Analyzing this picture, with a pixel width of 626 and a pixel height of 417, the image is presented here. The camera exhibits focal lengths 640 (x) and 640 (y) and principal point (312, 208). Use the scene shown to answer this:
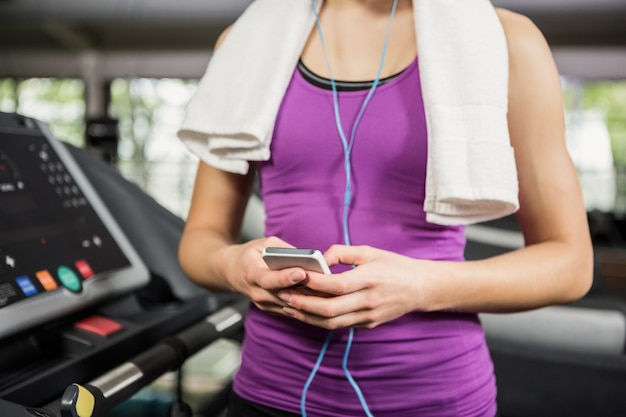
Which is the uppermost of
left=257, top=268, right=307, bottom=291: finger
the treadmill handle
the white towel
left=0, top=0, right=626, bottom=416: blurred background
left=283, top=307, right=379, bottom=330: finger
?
the white towel

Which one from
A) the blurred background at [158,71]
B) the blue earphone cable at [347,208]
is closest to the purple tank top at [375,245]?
the blue earphone cable at [347,208]

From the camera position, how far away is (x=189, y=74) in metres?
8.40

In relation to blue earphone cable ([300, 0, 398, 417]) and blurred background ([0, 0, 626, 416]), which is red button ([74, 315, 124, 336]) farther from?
blurred background ([0, 0, 626, 416])

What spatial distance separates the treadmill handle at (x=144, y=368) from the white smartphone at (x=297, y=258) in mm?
229

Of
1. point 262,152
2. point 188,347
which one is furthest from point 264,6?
point 188,347

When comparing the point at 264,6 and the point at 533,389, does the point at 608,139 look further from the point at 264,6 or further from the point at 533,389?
the point at 264,6

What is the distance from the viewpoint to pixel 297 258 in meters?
0.59

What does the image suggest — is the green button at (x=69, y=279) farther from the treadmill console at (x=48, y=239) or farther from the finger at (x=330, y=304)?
the finger at (x=330, y=304)

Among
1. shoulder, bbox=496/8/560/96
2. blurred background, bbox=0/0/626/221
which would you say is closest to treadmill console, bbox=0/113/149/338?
shoulder, bbox=496/8/560/96

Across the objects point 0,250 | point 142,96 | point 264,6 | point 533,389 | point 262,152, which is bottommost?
point 142,96

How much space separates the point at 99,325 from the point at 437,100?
53 centimetres

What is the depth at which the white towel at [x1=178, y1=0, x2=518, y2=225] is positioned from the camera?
733 millimetres

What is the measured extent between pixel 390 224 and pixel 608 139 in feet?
22.3

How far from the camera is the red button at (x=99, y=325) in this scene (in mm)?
846
